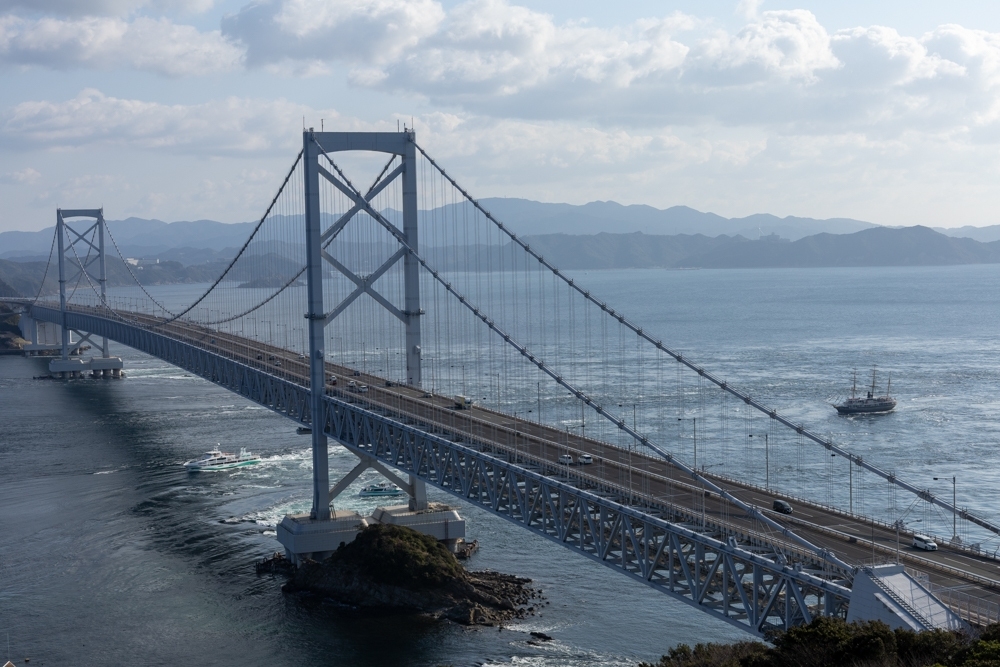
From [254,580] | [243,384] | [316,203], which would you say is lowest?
[254,580]

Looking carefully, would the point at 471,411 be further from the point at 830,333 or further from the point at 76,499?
the point at 830,333

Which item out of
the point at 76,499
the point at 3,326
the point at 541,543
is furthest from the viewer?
the point at 3,326

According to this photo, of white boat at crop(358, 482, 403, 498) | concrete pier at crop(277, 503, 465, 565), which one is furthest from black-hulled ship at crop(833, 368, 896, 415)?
concrete pier at crop(277, 503, 465, 565)

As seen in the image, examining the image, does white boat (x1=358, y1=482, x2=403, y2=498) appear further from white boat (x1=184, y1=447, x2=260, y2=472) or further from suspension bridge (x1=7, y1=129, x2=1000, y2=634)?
white boat (x1=184, y1=447, x2=260, y2=472)

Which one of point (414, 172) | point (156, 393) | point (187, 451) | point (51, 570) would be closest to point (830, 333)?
point (156, 393)

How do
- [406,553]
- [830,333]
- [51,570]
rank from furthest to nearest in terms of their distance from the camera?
[830,333]
[51,570]
[406,553]

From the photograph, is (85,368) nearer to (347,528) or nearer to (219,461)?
(219,461)
